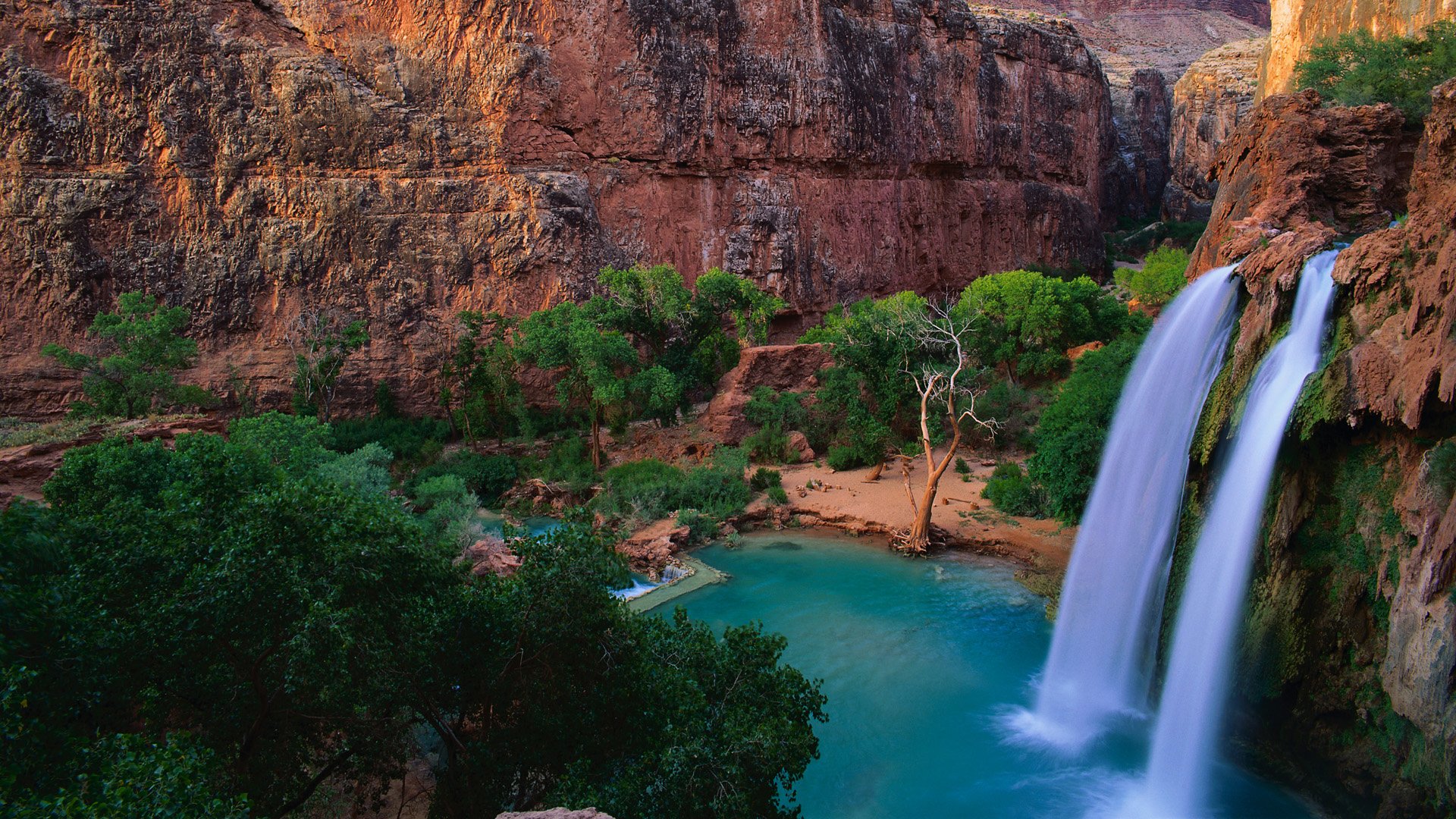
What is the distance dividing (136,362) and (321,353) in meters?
6.00

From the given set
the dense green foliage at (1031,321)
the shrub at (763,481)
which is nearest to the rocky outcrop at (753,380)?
the shrub at (763,481)

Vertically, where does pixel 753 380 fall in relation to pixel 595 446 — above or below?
above

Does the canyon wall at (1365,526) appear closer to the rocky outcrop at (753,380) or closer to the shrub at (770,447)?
the shrub at (770,447)

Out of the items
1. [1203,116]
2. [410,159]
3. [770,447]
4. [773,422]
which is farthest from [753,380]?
[1203,116]

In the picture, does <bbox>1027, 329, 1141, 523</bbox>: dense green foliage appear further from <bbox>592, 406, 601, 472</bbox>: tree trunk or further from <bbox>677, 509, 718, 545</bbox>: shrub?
<bbox>592, 406, 601, 472</bbox>: tree trunk

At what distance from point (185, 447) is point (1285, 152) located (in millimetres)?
17750

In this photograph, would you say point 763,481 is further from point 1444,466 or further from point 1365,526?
point 1444,466

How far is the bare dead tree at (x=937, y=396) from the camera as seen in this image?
58.6ft

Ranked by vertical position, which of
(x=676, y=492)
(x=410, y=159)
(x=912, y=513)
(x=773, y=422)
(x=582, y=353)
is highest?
(x=410, y=159)

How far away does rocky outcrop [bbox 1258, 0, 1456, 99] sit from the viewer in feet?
63.4

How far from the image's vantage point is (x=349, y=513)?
22.1ft

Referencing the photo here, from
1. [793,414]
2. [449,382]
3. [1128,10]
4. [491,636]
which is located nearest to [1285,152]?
[793,414]

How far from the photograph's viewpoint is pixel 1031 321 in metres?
29.0

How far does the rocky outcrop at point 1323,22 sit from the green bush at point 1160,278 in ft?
23.7
